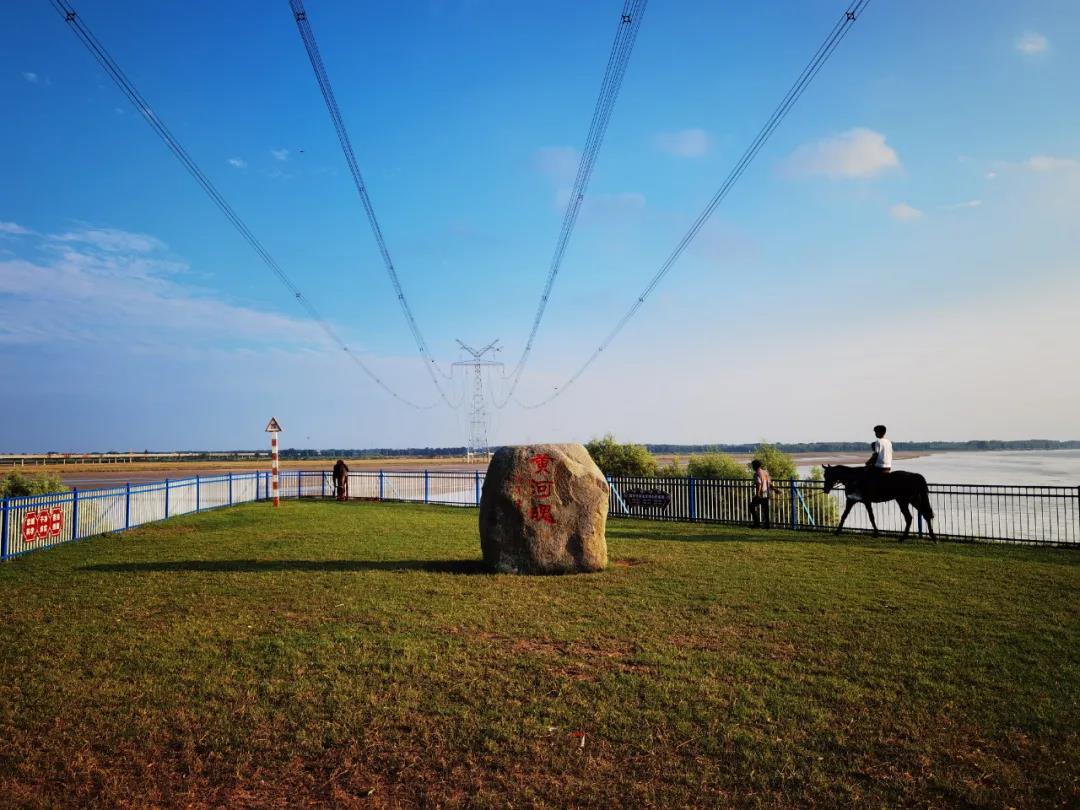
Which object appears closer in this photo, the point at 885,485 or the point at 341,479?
the point at 885,485

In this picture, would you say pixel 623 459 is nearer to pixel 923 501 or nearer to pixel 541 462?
pixel 923 501

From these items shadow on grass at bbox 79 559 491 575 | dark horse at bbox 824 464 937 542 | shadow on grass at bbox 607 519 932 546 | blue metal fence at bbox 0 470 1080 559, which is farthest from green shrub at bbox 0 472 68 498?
dark horse at bbox 824 464 937 542

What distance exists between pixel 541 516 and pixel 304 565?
475 centimetres

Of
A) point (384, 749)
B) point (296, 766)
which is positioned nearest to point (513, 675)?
point (384, 749)

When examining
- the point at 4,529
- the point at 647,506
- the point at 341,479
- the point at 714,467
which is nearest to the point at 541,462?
the point at 647,506

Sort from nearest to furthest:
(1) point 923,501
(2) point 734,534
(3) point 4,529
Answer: (3) point 4,529, (1) point 923,501, (2) point 734,534

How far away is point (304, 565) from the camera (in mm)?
12172

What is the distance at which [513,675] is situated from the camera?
609 cm

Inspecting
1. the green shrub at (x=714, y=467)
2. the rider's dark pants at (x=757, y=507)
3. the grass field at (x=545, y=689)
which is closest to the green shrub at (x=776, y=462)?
the green shrub at (x=714, y=467)

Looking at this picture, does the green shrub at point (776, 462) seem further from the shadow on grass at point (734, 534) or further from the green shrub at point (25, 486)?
the green shrub at point (25, 486)

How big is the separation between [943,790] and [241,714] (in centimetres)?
518

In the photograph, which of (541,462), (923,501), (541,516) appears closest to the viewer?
(541,516)

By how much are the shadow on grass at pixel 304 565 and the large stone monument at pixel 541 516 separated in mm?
778

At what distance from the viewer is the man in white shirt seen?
50.0 feet
